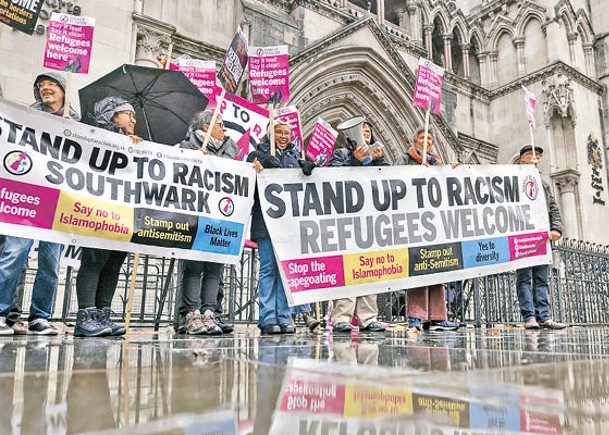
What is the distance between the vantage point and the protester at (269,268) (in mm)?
3959

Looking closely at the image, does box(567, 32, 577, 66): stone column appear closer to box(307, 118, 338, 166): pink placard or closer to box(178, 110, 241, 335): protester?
box(307, 118, 338, 166): pink placard

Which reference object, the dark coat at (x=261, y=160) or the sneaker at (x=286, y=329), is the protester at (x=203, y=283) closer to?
the dark coat at (x=261, y=160)

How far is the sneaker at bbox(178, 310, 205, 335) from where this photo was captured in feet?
11.9

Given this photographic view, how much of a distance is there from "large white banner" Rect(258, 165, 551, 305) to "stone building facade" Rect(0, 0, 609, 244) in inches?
223

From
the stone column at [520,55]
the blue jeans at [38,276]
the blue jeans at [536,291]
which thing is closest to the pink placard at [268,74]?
the blue jeans at [38,276]

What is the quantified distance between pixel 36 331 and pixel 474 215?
4.00 meters

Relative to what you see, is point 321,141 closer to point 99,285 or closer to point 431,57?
point 99,285

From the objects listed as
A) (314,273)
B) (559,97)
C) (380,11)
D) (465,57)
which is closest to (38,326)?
(314,273)

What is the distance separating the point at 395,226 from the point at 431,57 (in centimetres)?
1396

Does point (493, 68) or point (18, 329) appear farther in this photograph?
point (493, 68)

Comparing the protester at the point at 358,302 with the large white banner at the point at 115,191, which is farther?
the protester at the point at 358,302

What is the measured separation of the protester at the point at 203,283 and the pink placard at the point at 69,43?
3.44ft

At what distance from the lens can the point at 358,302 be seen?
4496mm

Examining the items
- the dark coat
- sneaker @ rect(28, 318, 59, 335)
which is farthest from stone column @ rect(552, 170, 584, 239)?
sneaker @ rect(28, 318, 59, 335)
